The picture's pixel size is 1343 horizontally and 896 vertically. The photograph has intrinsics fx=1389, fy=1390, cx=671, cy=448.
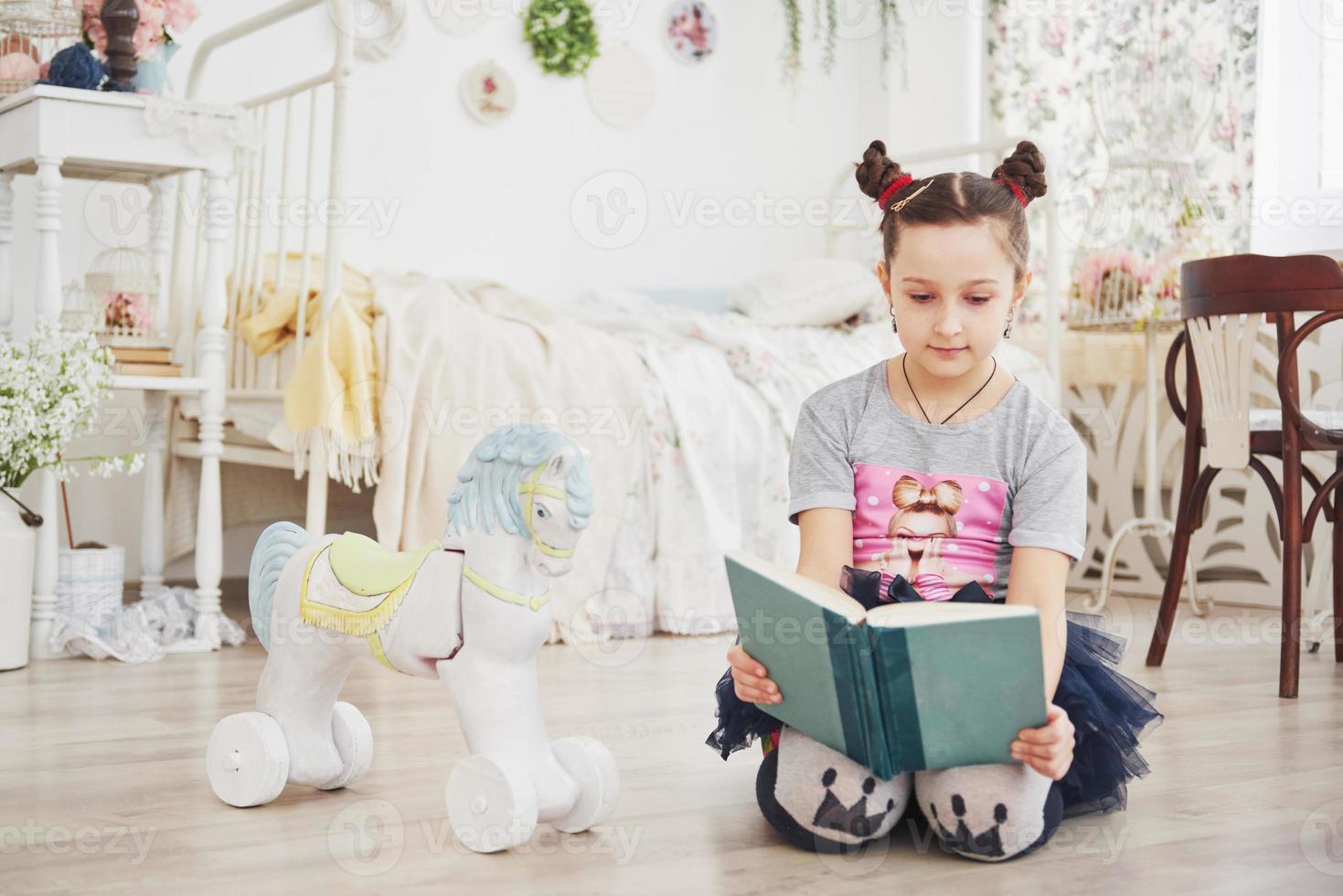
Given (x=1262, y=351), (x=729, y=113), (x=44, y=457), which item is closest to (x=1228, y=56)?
(x=1262, y=351)

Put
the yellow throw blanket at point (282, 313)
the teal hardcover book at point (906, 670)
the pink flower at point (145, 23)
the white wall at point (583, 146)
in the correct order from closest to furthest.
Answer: the teal hardcover book at point (906, 670) → the pink flower at point (145, 23) → the yellow throw blanket at point (282, 313) → the white wall at point (583, 146)

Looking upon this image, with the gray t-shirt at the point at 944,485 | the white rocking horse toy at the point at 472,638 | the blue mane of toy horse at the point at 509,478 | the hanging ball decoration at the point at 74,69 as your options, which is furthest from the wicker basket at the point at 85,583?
the gray t-shirt at the point at 944,485

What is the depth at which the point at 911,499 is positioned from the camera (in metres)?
1.25

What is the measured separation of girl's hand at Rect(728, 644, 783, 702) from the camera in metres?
1.12

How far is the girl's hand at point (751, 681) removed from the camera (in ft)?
3.68

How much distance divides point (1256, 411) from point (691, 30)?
230 centimetres

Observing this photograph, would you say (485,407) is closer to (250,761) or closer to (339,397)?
(339,397)

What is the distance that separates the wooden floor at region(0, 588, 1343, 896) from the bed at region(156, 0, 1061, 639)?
57 cm

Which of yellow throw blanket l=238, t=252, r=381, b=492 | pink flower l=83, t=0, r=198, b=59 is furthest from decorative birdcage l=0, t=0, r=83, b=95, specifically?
yellow throw blanket l=238, t=252, r=381, b=492

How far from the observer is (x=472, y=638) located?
1.12 meters

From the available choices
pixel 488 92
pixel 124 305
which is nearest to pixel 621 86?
pixel 488 92

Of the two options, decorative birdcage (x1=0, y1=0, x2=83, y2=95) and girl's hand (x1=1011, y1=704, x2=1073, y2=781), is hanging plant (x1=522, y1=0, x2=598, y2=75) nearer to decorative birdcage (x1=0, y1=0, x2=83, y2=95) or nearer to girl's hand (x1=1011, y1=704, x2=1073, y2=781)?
decorative birdcage (x1=0, y1=0, x2=83, y2=95)

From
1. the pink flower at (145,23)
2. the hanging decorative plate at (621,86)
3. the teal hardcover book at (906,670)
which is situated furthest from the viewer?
the hanging decorative plate at (621,86)

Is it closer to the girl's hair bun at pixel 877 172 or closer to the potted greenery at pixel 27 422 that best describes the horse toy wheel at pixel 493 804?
the girl's hair bun at pixel 877 172
